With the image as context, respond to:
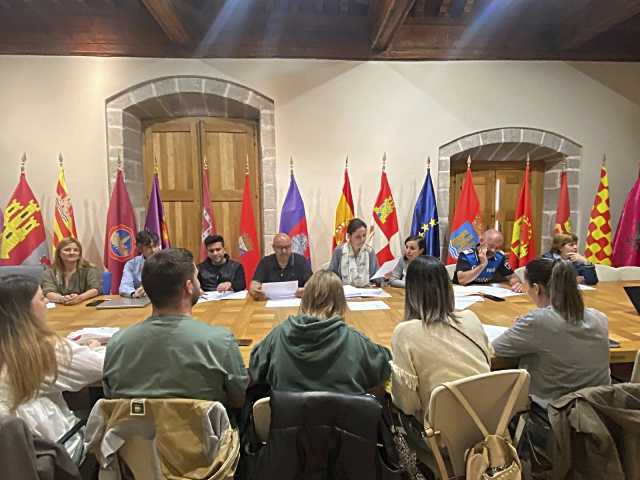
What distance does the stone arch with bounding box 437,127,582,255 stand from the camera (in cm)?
429

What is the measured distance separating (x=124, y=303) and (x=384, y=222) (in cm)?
245

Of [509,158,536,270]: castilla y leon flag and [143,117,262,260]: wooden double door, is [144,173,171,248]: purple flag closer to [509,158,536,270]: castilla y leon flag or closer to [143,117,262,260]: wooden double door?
[143,117,262,260]: wooden double door

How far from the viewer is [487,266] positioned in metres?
3.29

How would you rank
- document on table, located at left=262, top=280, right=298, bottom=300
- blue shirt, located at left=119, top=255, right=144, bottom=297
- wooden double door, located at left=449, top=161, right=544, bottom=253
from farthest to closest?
wooden double door, located at left=449, top=161, right=544, bottom=253 → blue shirt, located at left=119, top=255, right=144, bottom=297 → document on table, located at left=262, top=280, right=298, bottom=300

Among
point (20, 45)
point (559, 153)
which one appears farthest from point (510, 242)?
point (20, 45)

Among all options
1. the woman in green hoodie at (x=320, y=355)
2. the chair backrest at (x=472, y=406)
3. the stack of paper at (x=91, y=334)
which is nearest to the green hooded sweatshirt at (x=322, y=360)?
the woman in green hoodie at (x=320, y=355)

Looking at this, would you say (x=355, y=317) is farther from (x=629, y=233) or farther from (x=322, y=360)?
(x=629, y=233)

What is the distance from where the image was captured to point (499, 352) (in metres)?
1.73

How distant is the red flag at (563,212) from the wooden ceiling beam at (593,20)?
50.2 inches

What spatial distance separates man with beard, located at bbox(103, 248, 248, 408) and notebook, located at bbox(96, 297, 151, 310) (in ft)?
4.42

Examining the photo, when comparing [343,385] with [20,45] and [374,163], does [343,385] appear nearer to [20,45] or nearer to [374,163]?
[374,163]

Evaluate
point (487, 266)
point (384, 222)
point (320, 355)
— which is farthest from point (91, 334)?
point (384, 222)

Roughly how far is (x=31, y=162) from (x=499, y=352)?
13.9 ft

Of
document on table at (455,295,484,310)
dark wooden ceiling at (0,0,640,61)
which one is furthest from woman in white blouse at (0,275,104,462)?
dark wooden ceiling at (0,0,640,61)
